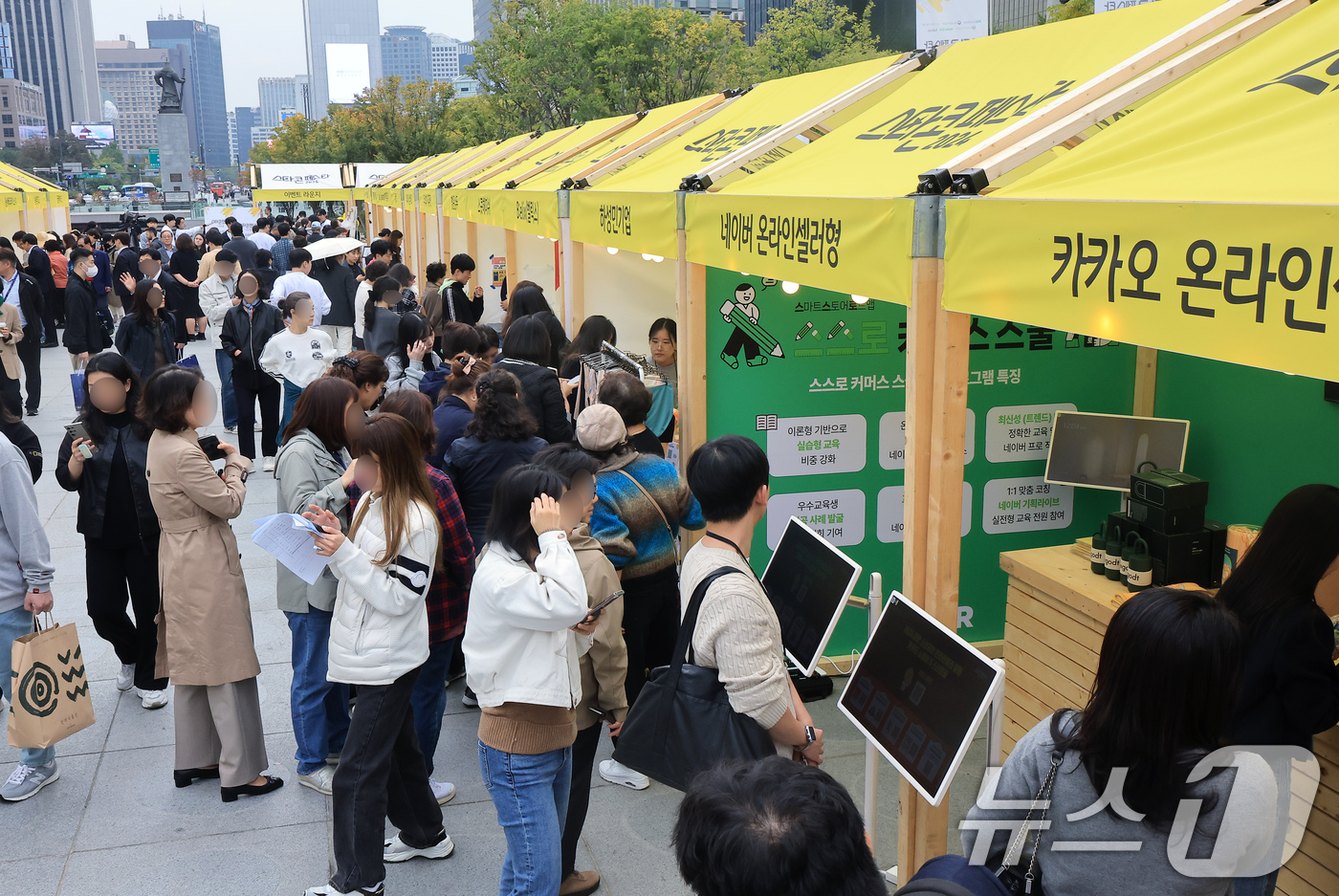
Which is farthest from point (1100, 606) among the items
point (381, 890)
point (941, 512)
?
point (381, 890)

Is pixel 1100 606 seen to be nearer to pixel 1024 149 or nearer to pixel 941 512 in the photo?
pixel 941 512

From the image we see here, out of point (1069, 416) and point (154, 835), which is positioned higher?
point (1069, 416)

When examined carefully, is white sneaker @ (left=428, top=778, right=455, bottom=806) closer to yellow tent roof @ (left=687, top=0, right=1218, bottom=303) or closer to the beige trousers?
the beige trousers

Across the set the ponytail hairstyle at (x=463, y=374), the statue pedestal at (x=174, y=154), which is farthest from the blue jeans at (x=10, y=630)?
the statue pedestal at (x=174, y=154)

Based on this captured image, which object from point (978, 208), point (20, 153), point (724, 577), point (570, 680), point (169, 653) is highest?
point (20, 153)

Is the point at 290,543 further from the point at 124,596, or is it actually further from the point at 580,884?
the point at 124,596

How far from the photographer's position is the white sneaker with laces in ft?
14.3

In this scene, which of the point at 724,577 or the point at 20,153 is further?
the point at 20,153

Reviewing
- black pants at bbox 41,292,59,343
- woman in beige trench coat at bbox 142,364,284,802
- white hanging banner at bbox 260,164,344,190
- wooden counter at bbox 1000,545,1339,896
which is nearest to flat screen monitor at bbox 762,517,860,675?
wooden counter at bbox 1000,545,1339,896

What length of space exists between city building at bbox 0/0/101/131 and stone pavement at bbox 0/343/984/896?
162m

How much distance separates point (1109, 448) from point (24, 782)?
521 centimetres

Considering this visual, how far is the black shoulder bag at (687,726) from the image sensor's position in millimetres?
2715

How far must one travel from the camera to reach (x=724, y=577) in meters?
2.74

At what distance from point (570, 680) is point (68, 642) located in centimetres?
249
